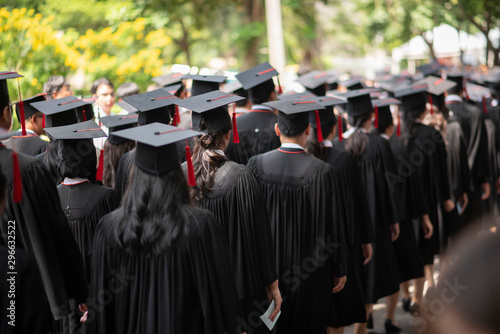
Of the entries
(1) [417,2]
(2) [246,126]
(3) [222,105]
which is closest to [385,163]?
(2) [246,126]

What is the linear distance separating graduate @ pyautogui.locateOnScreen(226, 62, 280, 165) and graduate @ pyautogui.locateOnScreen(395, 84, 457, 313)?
4.59ft

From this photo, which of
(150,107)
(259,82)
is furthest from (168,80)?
(150,107)

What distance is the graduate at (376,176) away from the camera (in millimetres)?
4977

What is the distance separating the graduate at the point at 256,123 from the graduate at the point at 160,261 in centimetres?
249

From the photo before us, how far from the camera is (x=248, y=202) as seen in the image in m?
3.34

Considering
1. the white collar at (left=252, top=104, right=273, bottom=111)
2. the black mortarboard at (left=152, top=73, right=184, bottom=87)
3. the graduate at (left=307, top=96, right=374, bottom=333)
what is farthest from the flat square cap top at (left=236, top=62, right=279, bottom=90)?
the black mortarboard at (left=152, top=73, right=184, bottom=87)

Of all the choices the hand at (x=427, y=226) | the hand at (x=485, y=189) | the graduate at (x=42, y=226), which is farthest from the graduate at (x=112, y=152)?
the hand at (x=485, y=189)

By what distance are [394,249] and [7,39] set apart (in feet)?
18.9

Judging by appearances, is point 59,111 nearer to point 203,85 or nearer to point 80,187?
point 80,187

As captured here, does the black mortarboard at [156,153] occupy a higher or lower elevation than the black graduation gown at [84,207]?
higher

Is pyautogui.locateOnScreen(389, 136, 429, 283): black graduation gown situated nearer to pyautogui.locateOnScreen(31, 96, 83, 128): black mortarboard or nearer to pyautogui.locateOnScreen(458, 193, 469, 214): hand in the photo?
pyautogui.locateOnScreen(458, 193, 469, 214): hand

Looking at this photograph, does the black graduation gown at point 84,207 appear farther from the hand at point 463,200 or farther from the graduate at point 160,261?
the hand at point 463,200

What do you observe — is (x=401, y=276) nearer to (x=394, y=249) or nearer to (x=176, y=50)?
(x=394, y=249)

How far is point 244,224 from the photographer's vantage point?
3365 millimetres
